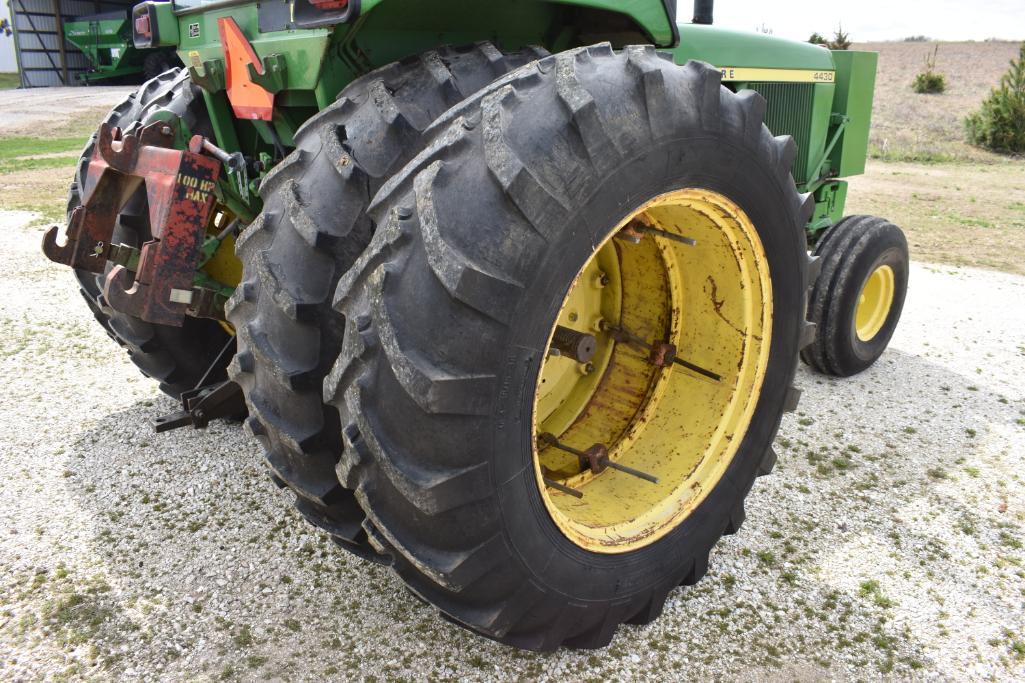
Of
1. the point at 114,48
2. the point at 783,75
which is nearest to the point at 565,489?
the point at 783,75

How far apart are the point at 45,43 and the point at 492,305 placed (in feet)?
99.3

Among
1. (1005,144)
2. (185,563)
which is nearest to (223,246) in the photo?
(185,563)

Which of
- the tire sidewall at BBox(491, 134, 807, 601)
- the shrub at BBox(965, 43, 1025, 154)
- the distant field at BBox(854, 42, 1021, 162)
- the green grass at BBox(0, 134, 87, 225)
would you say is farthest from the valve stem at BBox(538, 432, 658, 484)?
the shrub at BBox(965, 43, 1025, 154)

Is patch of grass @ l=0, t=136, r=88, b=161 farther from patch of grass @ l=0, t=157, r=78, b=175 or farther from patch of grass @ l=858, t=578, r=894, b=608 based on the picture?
patch of grass @ l=858, t=578, r=894, b=608

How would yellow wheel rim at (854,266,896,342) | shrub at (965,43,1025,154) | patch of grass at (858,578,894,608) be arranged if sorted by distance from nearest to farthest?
patch of grass at (858,578,894,608) < yellow wheel rim at (854,266,896,342) < shrub at (965,43,1025,154)

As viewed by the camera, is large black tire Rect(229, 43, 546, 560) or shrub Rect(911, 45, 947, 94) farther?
shrub Rect(911, 45, 947, 94)

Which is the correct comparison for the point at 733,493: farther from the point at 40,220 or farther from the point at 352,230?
the point at 40,220

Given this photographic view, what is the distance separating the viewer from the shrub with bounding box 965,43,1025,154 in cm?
1550

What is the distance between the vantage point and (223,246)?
3.04m

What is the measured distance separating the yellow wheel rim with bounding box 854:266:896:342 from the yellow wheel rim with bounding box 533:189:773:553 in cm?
208

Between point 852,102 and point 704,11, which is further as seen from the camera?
point 852,102

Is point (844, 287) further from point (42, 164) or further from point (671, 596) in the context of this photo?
point (42, 164)

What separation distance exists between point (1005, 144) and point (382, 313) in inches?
Answer: 702

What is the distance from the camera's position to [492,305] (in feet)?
5.07
